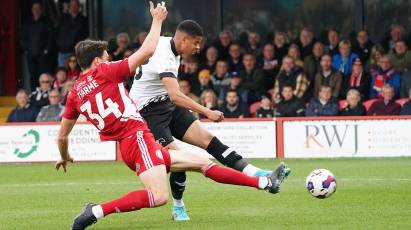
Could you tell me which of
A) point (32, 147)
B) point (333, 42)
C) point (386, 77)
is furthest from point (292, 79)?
point (32, 147)

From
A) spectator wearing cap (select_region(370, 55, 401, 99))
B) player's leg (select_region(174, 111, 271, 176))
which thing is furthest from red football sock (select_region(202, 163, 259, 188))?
spectator wearing cap (select_region(370, 55, 401, 99))

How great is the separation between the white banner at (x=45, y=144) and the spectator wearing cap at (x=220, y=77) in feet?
9.72

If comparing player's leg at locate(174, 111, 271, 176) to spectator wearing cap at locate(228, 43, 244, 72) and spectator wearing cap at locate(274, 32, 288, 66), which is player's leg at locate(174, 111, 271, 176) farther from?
spectator wearing cap at locate(274, 32, 288, 66)

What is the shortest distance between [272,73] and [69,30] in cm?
465

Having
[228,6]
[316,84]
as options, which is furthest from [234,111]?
[228,6]

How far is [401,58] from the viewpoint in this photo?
2003cm

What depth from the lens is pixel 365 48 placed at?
20.8m

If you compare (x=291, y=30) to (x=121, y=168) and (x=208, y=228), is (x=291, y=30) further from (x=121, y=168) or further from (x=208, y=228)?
(x=208, y=228)

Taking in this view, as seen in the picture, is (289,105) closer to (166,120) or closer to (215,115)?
(166,120)

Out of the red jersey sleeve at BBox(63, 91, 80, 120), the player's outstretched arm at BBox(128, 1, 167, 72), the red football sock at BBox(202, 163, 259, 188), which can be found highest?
the player's outstretched arm at BBox(128, 1, 167, 72)

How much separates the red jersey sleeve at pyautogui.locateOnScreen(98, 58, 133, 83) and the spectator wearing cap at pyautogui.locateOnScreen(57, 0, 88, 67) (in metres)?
14.1

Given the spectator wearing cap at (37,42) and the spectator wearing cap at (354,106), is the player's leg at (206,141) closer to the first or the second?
the spectator wearing cap at (354,106)

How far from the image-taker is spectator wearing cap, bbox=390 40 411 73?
786 inches

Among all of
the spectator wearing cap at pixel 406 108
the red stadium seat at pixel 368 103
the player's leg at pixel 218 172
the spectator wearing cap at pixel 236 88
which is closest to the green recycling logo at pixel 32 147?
the spectator wearing cap at pixel 236 88
